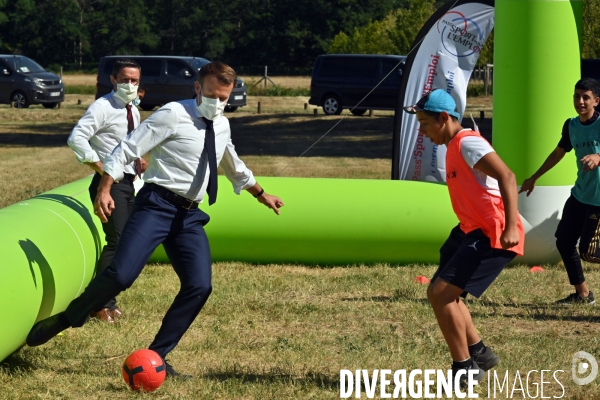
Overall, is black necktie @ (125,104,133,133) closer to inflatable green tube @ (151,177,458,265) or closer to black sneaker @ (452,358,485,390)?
inflatable green tube @ (151,177,458,265)

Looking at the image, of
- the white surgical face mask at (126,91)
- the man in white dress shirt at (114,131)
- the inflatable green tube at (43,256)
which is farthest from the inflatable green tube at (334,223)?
the white surgical face mask at (126,91)

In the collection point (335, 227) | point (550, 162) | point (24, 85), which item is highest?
point (550, 162)

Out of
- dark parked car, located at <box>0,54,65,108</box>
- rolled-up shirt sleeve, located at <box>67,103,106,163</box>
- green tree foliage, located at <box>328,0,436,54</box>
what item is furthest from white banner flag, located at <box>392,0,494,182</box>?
green tree foliage, located at <box>328,0,436,54</box>

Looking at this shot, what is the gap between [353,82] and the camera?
2967 centimetres

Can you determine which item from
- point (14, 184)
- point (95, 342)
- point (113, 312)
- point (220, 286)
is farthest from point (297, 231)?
point (14, 184)

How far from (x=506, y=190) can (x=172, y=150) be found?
6.17 feet

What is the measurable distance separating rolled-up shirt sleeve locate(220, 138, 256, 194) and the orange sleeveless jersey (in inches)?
53.4

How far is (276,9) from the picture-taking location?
256ft

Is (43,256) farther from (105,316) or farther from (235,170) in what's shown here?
(235,170)

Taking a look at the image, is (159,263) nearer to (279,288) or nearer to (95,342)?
(279,288)

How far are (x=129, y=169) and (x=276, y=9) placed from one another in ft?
240

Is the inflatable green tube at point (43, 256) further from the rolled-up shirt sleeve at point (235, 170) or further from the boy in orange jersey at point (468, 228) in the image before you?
the boy in orange jersey at point (468, 228)

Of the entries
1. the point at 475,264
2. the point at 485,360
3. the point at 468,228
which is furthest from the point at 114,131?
the point at 485,360

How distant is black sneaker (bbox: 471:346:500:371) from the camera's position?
5.37 meters
